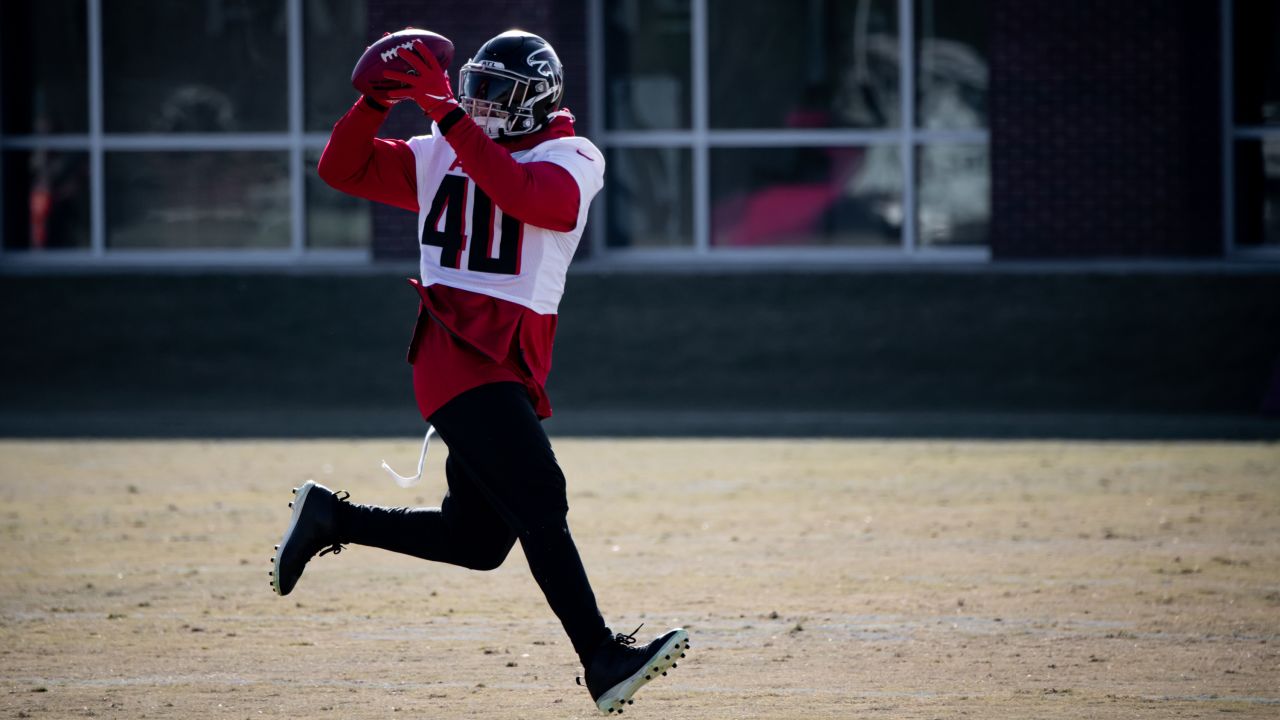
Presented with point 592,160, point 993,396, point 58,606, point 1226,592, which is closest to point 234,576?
point 58,606

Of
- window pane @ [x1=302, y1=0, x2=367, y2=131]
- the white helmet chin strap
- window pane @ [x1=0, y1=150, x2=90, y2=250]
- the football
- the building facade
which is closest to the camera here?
the football

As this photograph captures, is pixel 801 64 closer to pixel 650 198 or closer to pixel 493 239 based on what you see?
pixel 650 198

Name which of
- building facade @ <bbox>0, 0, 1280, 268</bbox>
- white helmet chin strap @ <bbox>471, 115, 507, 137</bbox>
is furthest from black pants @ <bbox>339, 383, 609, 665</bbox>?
building facade @ <bbox>0, 0, 1280, 268</bbox>

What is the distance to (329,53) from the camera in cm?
1476

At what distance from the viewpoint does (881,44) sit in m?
14.4

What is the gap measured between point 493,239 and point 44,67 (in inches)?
453

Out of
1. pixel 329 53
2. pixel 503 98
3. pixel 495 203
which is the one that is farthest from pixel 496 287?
pixel 329 53

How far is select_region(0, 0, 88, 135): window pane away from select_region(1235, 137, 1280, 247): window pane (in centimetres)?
991

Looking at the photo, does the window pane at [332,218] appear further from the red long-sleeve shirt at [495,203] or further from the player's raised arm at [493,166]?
the player's raised arm at [493,166]

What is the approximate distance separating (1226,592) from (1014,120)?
7.50 meters

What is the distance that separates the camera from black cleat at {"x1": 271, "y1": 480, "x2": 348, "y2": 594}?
17.3ft

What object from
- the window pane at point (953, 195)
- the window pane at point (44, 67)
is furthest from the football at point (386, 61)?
the window pane at point (44, 67)

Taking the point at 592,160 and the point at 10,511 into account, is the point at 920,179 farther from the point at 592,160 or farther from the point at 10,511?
the point at 592,160

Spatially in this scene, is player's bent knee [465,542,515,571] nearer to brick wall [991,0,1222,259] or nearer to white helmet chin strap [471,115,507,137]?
white helmet chin strap [471,115,507,137]
